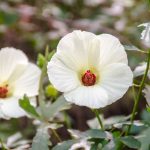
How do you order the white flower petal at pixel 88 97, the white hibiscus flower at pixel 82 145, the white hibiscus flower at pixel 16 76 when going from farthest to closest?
the white hibiscus flower at pixel 16 76 < the white hibiscus flower at pixel 82 145 < the white flower petal at pixel 88 97

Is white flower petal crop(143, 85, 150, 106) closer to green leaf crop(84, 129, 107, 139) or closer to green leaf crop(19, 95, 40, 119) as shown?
green leaf crop(84, 129, 107, 139)

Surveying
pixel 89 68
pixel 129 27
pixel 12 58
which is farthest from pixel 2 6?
pixel 89 68

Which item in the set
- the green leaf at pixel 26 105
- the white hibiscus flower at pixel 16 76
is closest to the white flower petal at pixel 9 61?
the white hibiscus flower at pixel 16 76

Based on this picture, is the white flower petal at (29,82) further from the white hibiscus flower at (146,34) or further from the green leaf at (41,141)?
the white hibiscus flower at (146,34)

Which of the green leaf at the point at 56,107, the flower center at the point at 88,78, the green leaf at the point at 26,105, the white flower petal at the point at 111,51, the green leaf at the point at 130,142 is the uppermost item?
the white flower petal at the point at 111,51

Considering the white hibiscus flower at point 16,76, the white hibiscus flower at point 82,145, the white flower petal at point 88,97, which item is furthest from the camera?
the white hibiscus flower at point 16,76

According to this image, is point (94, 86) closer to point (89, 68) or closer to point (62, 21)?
point (89, 68)

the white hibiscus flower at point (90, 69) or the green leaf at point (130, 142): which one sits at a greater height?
the white hibiscus flower at point (90, 69)
